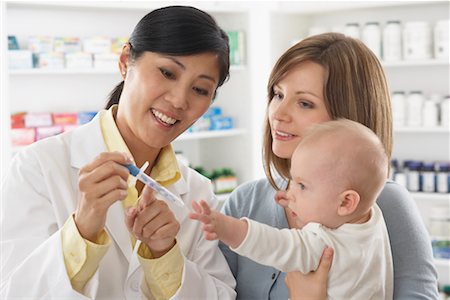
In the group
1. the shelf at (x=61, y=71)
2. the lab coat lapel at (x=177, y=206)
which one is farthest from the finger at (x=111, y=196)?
the shelf at (x=61, y=71)

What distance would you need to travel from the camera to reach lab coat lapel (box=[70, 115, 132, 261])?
1752 mm

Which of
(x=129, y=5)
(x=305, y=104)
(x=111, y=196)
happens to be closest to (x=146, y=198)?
(x=111, y=196)

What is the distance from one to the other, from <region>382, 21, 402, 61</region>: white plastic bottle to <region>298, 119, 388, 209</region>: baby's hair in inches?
114

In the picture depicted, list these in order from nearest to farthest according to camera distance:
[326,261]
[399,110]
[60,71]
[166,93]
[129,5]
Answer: [326,261], [166,93], [60,71], [129,5], [399,110]

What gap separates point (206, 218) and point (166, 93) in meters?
0.45

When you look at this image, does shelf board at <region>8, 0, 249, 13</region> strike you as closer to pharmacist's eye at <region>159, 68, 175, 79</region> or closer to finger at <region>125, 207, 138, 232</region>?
pharmacist's eye at <region>159, 68, 175, 79</region>

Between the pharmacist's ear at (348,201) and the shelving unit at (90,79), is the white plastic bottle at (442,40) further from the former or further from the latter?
the pharmacist's ear at (348,201)

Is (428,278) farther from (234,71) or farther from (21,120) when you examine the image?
(234,71)

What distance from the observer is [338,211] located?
4.94 ft

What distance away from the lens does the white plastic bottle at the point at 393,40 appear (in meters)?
4.30

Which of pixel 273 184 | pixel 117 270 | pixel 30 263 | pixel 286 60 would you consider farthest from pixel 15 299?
pixel 286 60

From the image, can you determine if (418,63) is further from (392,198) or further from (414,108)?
(392,198)

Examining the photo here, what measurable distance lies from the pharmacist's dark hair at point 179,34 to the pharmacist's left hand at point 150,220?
0.36 meters

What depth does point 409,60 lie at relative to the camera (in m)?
4.29
